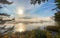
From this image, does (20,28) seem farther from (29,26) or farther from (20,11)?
(20,11)

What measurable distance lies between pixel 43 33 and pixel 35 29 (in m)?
0.12

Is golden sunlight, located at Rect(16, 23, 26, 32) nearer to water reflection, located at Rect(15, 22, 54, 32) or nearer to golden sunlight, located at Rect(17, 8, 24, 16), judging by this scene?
water reflection, located at Rect(15, 22, 54, 32)

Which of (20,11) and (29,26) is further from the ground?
(20,11)

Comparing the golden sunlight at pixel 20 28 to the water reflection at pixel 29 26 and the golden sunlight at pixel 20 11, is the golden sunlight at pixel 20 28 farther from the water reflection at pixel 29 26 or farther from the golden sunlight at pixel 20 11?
the golden sunlight at pixel 20 11

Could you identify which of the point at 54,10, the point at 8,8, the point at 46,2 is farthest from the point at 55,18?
the point at 8,8

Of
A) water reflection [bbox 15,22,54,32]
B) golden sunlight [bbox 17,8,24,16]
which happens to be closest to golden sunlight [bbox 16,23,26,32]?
water reflection [bbox 15,22,54,32]

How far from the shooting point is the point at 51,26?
5.60 ft

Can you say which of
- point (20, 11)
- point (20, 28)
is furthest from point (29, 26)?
point (20, 11)

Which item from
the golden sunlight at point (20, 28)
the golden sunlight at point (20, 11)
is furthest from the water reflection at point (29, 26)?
the golden sunlight at point (20, 11)

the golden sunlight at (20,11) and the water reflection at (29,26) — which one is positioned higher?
the golden sunlight at (20,11)

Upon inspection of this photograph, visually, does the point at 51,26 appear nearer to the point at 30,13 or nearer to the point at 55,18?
the point at 55,18

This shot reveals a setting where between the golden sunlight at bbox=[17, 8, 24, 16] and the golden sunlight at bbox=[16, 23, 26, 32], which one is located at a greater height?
the golden sunlight at bbox=[17, 8, 24, 16]

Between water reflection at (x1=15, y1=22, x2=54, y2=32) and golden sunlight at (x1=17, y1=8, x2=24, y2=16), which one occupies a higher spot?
golden sunlight at (x1=17, y1=8, x2=24, y2=16)

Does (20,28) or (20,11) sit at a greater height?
(20,11)
